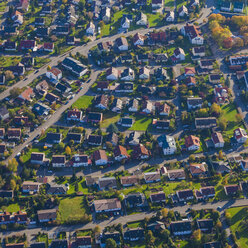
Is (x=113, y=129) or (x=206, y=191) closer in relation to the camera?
(x=206, y=191)

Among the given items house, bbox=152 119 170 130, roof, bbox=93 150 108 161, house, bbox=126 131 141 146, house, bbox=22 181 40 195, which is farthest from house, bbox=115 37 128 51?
house, bbox=22 181 40 195

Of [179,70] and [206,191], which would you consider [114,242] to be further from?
[179,70]

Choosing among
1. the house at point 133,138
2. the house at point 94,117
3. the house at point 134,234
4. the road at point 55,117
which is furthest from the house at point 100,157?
the house at point 134,234

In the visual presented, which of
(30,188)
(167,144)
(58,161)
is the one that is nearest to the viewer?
(30,188)

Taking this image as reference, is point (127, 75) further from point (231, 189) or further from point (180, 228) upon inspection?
point (180, 228)

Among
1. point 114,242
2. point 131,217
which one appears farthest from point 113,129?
point 114,242

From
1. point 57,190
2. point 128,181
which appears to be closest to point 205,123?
Result: point 128,181
